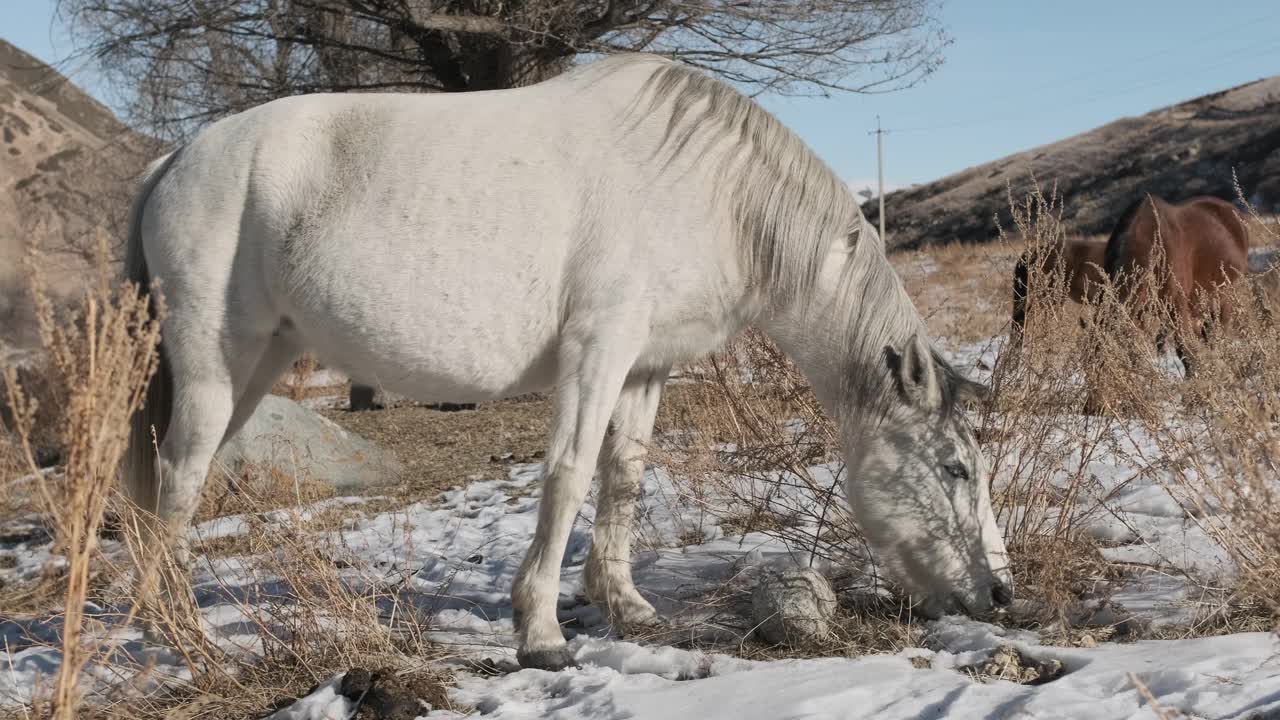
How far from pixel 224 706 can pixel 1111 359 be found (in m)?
3.06

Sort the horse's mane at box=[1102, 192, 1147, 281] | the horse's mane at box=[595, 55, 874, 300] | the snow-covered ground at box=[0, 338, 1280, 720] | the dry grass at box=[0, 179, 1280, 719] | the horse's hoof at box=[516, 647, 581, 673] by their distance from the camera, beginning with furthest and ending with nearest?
the horse's mane at box=[1102, 192, 1147, 281], the horse's mane at box=[595, 55, 874, 300], the horse's hoof at box=[516, 647, 581, 673], the snow-covered ground at box=[0, 338, 1280, 720], the dry grass at box=[0, 179, 1280, 719]

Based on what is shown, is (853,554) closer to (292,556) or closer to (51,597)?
(292,556)

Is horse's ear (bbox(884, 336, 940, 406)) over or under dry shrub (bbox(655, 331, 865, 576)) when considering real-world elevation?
over

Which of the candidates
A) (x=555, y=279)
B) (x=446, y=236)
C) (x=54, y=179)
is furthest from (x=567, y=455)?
(x=54, y=179)

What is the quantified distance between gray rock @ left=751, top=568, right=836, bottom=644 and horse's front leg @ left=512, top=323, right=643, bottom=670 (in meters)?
0.68

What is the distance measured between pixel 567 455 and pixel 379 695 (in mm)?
938

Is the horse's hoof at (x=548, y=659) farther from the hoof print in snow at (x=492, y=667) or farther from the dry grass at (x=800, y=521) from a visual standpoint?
the dry grass at (x=800, y=521)

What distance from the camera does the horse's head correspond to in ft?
10.7

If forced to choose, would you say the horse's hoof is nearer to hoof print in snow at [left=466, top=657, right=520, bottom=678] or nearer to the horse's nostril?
hoof print in snow at [left=466, top=657, right=520, bottom=678]

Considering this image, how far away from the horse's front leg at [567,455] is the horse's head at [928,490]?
941 millimetres

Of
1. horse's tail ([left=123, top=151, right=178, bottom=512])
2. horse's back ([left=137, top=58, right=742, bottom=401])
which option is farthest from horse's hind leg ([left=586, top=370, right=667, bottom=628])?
horse's tail ([left=123, top=151, right=178, bottom=512])

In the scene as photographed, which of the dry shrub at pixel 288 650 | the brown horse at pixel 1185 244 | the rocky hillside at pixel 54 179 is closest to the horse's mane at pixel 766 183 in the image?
the dry shrub at pixel 288 650

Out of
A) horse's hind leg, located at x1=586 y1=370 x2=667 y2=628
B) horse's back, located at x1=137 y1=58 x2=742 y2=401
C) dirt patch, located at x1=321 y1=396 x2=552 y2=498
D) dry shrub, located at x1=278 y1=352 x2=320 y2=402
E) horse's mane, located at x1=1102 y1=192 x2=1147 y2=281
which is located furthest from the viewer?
dry shrub, located at x1=278 y1=352 x2=320 y2=402

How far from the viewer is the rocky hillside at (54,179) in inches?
481
